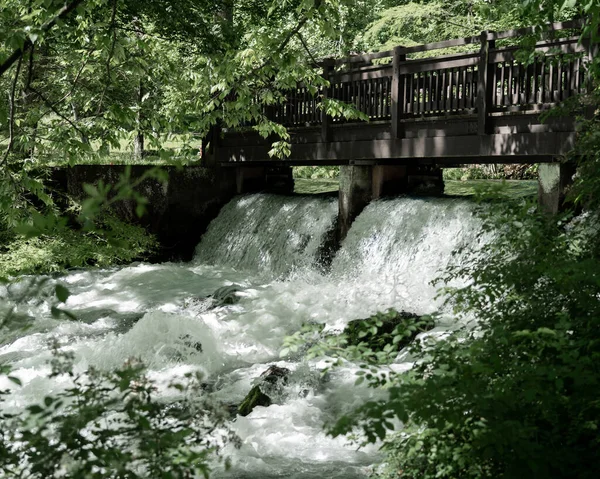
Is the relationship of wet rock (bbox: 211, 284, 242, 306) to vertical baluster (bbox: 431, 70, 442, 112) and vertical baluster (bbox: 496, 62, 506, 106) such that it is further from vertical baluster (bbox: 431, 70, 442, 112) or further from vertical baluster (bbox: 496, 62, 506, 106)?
vertical baluster (bbox: 496, 62, 506, 106)

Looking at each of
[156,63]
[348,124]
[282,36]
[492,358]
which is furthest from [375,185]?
[492,358]

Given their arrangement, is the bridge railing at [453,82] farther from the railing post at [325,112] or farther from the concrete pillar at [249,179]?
the concrete pillar at [249,179]

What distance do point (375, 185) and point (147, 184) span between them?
15.3 ft

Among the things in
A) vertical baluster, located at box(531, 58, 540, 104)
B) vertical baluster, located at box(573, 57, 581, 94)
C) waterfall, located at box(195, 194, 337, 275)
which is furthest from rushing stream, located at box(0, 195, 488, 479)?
vertical baluster, located at box(573, 57, 581, 94)

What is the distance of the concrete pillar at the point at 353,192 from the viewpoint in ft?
39.4

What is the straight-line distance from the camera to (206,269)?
1355 cm

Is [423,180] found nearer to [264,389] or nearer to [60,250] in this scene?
[60,250]

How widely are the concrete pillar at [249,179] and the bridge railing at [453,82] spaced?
220 centimetres

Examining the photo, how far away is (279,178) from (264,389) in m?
8.76

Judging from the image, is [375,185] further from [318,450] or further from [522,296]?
[522,296]

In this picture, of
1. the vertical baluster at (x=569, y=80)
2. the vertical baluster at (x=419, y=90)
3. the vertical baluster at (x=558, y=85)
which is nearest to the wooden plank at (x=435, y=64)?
the vertical baluster at (x=419, y=90)

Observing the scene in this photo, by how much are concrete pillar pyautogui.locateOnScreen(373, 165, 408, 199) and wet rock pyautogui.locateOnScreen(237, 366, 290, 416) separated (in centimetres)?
510

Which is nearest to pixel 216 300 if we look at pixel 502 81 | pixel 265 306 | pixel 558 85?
pixel 265 306

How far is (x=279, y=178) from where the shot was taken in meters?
15.7
